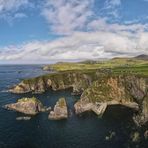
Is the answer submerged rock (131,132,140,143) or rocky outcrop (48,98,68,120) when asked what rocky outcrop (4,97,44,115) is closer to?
rocky outcrop (48,98,68,120)

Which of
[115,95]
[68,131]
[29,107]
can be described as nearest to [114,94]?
[115,95]

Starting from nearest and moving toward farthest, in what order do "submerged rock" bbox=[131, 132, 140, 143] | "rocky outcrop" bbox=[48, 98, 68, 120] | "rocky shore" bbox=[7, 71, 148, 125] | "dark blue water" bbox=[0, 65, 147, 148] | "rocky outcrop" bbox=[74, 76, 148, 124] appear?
1. "dark blue water" bbox=[0, 65, 147, 148]
2. "submerged rock" bbox=[131, 132, 140, 143]
3. "rocky outcrop" bbox=[48, 98, 68, 120]
4. "rocky shore" bbox=[7, 71, 148, 125]
5. "rocky outcrop" bbox=[74, 76, 148, 124]

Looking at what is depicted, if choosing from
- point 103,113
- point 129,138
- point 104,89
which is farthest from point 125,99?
point 129,138

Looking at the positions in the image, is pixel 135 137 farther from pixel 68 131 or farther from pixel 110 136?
pixel 68 131

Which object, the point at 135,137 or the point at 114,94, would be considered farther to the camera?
the point at 114,94

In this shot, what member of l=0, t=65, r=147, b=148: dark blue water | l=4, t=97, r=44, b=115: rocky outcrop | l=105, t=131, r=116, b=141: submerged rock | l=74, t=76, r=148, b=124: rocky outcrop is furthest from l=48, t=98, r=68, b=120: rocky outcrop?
l=105, t=131, r=116, b=141: submerged rock

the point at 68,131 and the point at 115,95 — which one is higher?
the point at 115,95

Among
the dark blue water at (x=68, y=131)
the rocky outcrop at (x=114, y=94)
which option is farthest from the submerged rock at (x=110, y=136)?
the rocky outcrop at (x=114, y=94)

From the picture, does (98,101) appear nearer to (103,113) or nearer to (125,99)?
(103,113)
